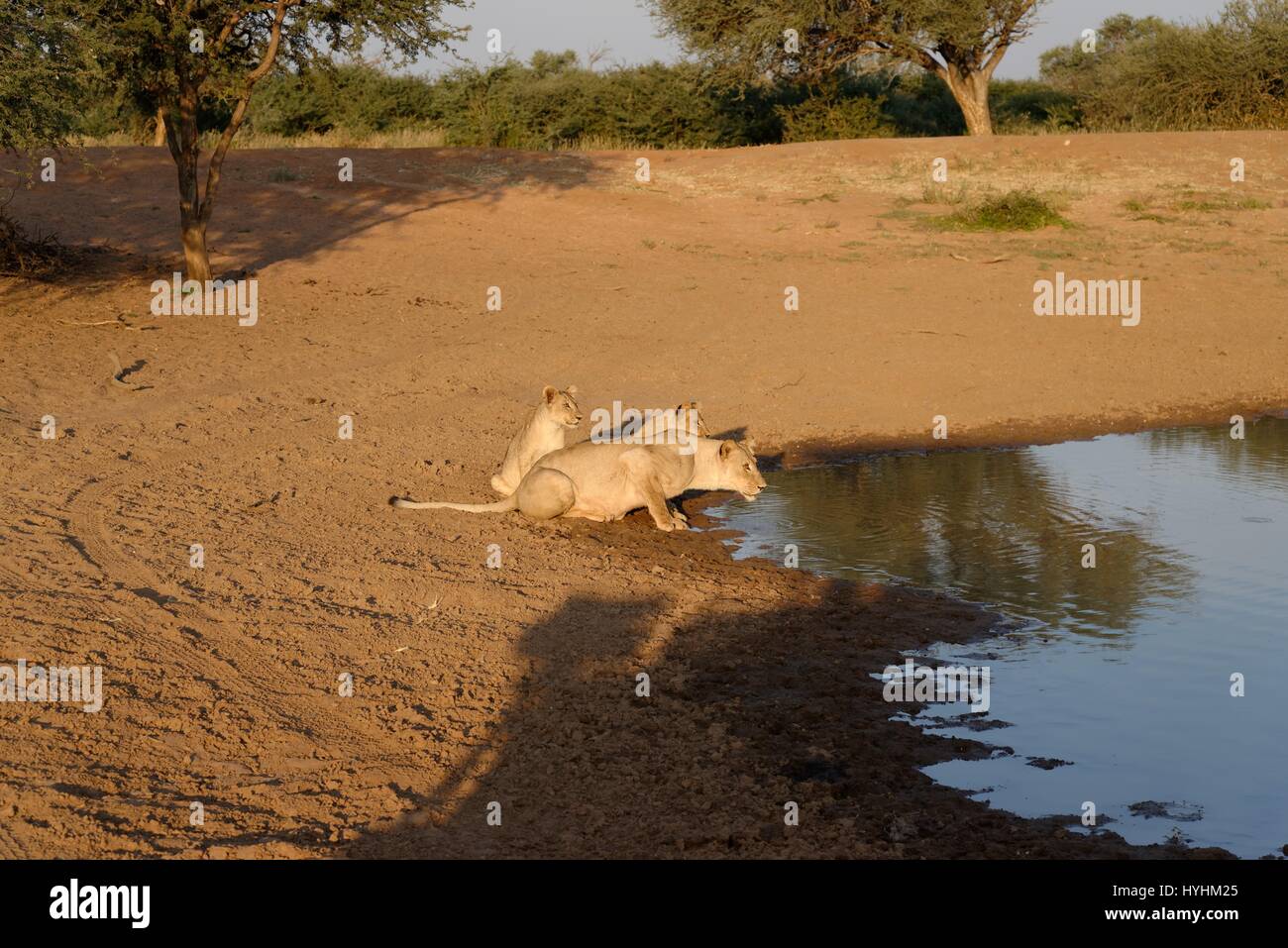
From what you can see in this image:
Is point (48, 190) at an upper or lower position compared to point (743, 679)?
upper

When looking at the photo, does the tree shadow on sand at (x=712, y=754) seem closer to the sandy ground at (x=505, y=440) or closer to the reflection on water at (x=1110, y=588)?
the sandy ground at (x=505, y=440)

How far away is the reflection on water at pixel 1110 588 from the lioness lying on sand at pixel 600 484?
0.67m

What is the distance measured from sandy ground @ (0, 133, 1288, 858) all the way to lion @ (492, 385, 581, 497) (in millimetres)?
394

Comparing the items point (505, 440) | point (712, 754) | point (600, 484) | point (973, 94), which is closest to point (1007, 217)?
point (505, 440)

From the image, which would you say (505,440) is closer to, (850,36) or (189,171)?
(189,171)

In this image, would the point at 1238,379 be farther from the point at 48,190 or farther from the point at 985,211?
the point at 48,190

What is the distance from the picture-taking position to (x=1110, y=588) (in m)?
8.51

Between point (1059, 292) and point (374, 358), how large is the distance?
Result: 859 cm

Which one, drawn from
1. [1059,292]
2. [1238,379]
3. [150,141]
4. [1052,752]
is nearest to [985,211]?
[1059,292]

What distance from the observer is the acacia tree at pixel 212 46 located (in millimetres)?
14602

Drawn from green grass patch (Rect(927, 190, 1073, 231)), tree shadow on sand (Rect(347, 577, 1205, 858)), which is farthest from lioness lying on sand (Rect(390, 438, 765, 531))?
green grass patch (Rect(927, 190, 1073, 231))

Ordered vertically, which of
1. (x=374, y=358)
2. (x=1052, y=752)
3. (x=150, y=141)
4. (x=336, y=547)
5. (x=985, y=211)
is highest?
(x=150, y=141)

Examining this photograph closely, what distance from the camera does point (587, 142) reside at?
1213 inches

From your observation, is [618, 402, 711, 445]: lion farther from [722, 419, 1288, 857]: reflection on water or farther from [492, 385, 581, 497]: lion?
[722, 419, 1288, 857]: reflection on water
